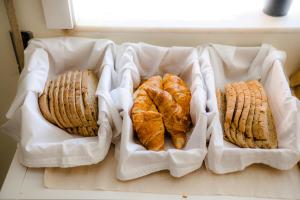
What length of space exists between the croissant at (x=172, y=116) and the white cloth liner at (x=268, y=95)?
0.22ft

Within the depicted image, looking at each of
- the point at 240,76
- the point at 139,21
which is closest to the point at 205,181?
the point at 240,76

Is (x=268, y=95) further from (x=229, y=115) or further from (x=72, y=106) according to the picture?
(x=72, y=106)

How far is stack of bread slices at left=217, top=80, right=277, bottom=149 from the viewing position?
0.73 meters

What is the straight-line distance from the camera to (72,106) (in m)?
0.73

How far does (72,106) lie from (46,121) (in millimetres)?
76

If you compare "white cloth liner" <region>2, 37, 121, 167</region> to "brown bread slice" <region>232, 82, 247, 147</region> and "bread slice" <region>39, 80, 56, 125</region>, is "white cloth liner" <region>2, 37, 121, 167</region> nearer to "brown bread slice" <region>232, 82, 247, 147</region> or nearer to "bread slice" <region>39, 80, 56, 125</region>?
"bread slice" <region>39, 80, 56, 125</region>

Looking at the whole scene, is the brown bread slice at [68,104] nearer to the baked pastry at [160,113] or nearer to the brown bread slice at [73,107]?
the brown bread slice at [73,107]

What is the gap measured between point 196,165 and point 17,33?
0.63m

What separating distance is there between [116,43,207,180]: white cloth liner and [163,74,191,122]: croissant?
17 millimetres

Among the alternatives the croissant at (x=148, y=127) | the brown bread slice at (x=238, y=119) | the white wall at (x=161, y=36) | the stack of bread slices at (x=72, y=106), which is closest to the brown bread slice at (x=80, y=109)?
the stack of bread slices at (x=72, y=106)

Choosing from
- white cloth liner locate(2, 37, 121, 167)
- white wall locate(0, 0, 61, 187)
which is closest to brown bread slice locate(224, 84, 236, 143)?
white cloth liner locate(2, 37, 121, 167)

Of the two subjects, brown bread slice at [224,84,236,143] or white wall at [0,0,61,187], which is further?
white wall at [0,0,61,187]

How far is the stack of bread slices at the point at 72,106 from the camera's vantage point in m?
0.73

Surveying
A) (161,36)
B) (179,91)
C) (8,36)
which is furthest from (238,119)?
(8,36)
